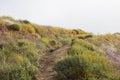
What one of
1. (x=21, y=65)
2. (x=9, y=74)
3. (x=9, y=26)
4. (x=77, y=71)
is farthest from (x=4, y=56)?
(x=9, y=26)

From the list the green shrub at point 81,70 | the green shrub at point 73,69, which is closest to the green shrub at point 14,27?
the green shrub at point 81,70

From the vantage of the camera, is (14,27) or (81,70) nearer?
(81,70)

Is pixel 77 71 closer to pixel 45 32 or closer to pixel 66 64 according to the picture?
pixel 66 64

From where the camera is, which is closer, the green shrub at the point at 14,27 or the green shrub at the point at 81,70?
the green shrub at the point at 81,70

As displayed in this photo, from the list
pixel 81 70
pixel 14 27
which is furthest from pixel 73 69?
pixel 14 27

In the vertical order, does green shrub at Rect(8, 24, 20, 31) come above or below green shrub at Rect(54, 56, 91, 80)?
above

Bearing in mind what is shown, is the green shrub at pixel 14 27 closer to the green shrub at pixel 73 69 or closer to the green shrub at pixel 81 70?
the green shrub at pixel 81 70

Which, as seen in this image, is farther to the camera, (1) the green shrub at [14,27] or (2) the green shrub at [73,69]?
(1) the green shrub at [14,27]

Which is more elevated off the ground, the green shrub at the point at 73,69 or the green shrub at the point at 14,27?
the green shrub at the point at 14,27

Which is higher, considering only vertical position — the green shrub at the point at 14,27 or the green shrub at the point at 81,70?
the green shrub at the point at 14,27

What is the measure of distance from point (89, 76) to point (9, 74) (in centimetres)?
293

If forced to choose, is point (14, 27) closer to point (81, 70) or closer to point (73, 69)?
point (73, 69)

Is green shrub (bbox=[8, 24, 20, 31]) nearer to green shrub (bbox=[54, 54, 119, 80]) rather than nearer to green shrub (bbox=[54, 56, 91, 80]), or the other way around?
green shrub (bbox=[54, 54, 119, 80])

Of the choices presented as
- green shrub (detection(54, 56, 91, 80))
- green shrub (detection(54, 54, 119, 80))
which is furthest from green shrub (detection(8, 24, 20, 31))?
green shrub (detection(54, 56, 91, 80))
